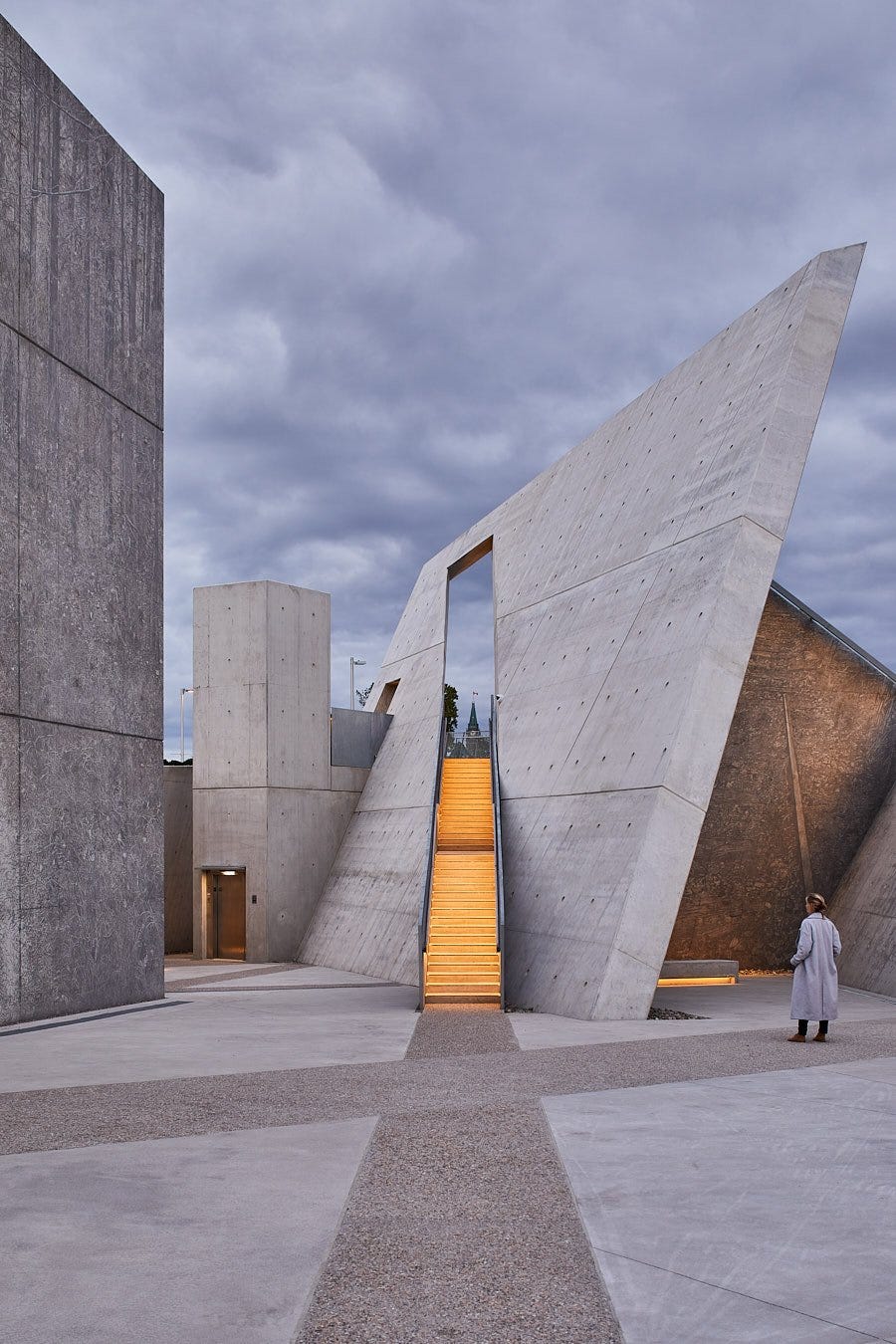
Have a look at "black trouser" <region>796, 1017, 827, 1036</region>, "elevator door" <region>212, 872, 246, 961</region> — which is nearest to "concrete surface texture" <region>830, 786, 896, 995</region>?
"black trouser" <region>796, 1017, 827, 1036</region>

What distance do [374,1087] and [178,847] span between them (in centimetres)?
1922

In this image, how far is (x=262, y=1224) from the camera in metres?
4.35

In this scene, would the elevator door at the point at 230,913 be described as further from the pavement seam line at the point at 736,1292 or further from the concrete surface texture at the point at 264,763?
the pavement seam line at the point at 736,1292

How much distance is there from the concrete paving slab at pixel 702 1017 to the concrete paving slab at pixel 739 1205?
113 inches

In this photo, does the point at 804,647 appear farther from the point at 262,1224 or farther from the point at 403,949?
the point at 262,1224

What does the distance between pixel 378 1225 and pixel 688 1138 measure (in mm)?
2039

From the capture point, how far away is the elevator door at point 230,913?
23.1 meters

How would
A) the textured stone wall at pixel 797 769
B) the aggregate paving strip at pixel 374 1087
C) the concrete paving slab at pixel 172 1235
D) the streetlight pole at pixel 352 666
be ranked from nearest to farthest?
the concrete paving slab at pixel 172 1235 < the aggregate paving strip at pixel 374 1087 < the textured stone wall at pixel 797 769 < the streetlight pole at pixel 352 666

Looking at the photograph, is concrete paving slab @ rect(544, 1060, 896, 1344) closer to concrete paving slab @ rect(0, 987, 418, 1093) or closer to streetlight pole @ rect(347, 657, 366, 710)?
concrete paving slab @ rect(0, 987, 418, 1093)

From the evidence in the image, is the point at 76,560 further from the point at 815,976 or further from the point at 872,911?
the point at 872,911

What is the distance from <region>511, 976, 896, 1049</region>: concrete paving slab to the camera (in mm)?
10023

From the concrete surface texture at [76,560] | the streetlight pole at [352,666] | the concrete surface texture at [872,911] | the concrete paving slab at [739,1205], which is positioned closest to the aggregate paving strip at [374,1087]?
the concrete paving slab at [739,1205]

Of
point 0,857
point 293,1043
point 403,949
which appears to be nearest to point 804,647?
point 403,949

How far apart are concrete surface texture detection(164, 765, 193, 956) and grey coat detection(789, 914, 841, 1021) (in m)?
18.0
